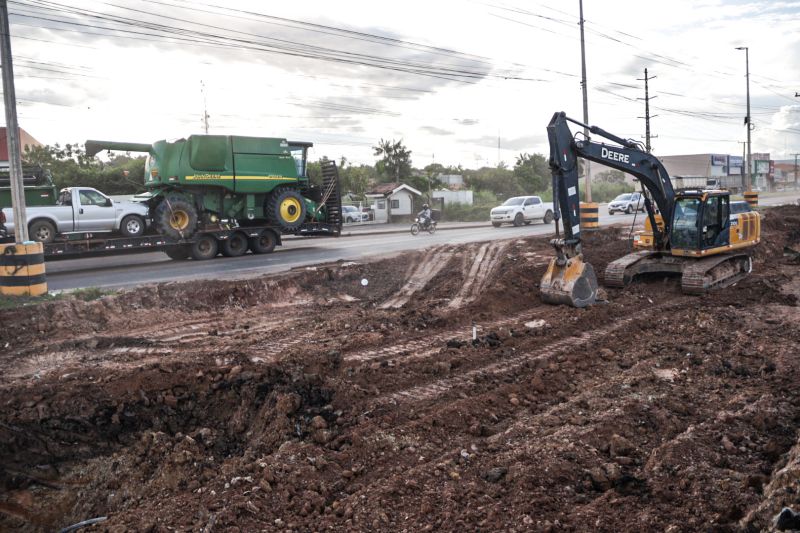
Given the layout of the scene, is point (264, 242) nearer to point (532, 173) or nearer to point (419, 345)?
point (419, 345)

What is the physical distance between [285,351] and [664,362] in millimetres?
5242

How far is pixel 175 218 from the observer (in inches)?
772

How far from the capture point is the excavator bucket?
11461mm

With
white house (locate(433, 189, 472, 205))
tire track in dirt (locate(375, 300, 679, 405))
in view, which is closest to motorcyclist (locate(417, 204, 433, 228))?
tire track in dirt (locate(375, 300, 679, 405))

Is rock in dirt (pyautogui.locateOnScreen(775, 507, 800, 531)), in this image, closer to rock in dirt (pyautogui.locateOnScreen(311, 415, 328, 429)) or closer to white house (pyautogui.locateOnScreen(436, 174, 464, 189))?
rock in dirt (pyautogui.locateOnScreen(311, 415, 328, 429))

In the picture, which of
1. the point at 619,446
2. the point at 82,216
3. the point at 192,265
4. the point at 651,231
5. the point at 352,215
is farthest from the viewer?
the point at 352,215

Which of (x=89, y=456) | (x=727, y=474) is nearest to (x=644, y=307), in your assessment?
(x=727, y=474)

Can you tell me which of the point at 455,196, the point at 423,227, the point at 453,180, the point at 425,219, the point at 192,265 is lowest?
the point at 192,265

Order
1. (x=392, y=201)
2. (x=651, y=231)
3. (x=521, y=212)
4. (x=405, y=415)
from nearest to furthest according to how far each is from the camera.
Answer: (x=405, y=415)
(x=651, y=231)
(x=521, y=212)
(x=392, y=201)

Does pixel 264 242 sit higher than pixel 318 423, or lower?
higher

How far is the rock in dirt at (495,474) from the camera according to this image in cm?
541

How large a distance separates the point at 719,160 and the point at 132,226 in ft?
269

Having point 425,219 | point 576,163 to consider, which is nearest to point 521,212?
point 425,219

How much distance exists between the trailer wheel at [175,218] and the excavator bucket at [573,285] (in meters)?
12.1
